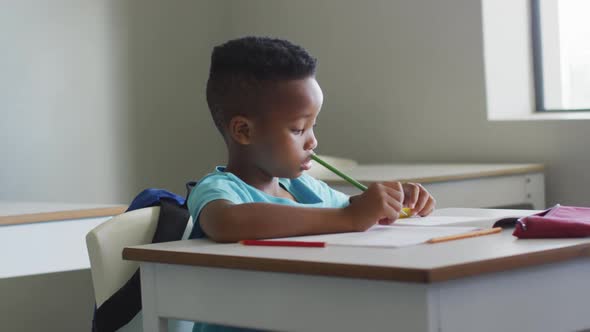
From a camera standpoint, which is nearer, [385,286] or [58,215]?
[385,286]

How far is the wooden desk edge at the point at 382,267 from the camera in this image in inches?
42.3

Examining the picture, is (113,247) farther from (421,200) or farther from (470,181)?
(470,181)

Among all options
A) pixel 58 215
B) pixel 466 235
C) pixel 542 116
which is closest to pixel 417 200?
pixel 466 235

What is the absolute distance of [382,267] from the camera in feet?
3.61

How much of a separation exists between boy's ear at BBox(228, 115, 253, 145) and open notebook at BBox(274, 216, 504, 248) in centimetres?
27

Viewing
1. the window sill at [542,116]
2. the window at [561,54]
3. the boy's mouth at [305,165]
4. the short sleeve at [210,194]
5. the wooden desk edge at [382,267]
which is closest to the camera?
the wooden desk edge at [382,267]

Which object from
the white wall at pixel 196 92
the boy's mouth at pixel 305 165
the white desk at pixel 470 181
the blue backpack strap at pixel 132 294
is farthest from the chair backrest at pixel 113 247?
the white wall at pixel 196 92

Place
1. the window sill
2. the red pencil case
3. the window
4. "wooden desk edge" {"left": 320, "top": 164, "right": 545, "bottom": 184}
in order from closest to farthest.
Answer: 1. the red pencil case
2. "wooden desk edge" {"left": 320, "top": 164, "right": 545, "bottom": 184}
3. the window sill
4. the window

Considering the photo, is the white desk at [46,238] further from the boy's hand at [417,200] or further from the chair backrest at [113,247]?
the boy's hand at [417,200]

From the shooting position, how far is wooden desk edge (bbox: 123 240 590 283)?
3.52 ft

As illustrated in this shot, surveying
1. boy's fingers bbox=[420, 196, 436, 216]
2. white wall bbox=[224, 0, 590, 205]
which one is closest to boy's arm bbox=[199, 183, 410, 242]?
boy's fingers bbox=[420, 196, 436, 216]

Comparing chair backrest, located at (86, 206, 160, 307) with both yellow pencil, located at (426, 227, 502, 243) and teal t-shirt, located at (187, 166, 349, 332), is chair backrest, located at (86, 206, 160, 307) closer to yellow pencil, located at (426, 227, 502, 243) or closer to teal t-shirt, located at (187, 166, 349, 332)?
teal t-shirt, located at (187, 166, 349, 332)

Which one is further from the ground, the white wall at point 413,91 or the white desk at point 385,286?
the white wall at point 413,91

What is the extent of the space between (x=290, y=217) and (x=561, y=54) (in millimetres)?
2481
